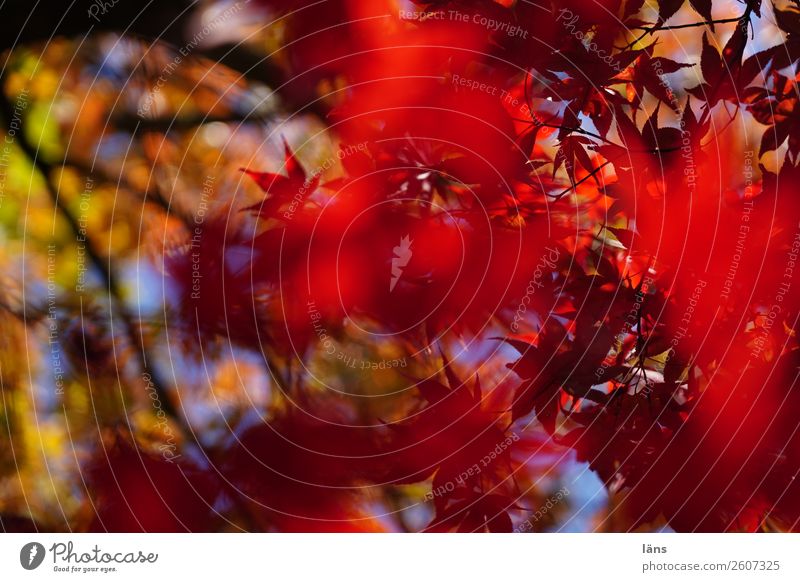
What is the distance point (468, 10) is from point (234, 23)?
22 cm

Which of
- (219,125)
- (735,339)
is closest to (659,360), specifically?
(735,339)

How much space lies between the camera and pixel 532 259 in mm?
638

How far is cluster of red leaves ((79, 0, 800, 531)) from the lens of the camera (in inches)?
24.4

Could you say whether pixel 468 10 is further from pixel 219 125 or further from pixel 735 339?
pixel 735 339

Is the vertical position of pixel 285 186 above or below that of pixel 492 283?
above

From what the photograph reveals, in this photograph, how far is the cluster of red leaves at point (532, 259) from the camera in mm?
620

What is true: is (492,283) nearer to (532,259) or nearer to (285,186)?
(532,259)

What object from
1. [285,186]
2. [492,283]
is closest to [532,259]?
[492,283]

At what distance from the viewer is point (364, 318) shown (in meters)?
0.63

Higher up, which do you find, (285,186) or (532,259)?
(285,186)
